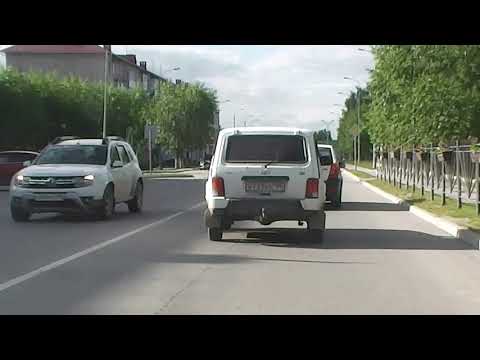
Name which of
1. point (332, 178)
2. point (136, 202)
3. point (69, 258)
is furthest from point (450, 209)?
point (69, 258)

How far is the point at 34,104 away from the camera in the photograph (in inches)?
2044

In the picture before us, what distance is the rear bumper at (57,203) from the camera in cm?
1752

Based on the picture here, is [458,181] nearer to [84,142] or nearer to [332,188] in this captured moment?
[332,188]

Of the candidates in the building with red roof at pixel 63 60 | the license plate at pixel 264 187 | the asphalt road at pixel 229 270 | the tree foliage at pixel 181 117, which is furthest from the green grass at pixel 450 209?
the building with red roof at pixel 63 60

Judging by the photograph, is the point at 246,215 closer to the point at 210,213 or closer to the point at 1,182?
the point at 210,213

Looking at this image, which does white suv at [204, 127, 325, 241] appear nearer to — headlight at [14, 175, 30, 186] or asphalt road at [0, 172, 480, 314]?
asphalt road at [0, 172, 480, 314]

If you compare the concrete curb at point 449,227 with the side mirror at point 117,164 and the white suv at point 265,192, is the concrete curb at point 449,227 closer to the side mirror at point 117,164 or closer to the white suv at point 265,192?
the white suv at point 265,192

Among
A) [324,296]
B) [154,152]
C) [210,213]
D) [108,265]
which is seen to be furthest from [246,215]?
[154,152]

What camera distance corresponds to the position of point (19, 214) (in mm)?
18156

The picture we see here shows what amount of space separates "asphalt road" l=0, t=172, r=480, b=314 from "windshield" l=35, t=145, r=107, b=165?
175cm

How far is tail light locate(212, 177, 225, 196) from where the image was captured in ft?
45.6

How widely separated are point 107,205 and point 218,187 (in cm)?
524
